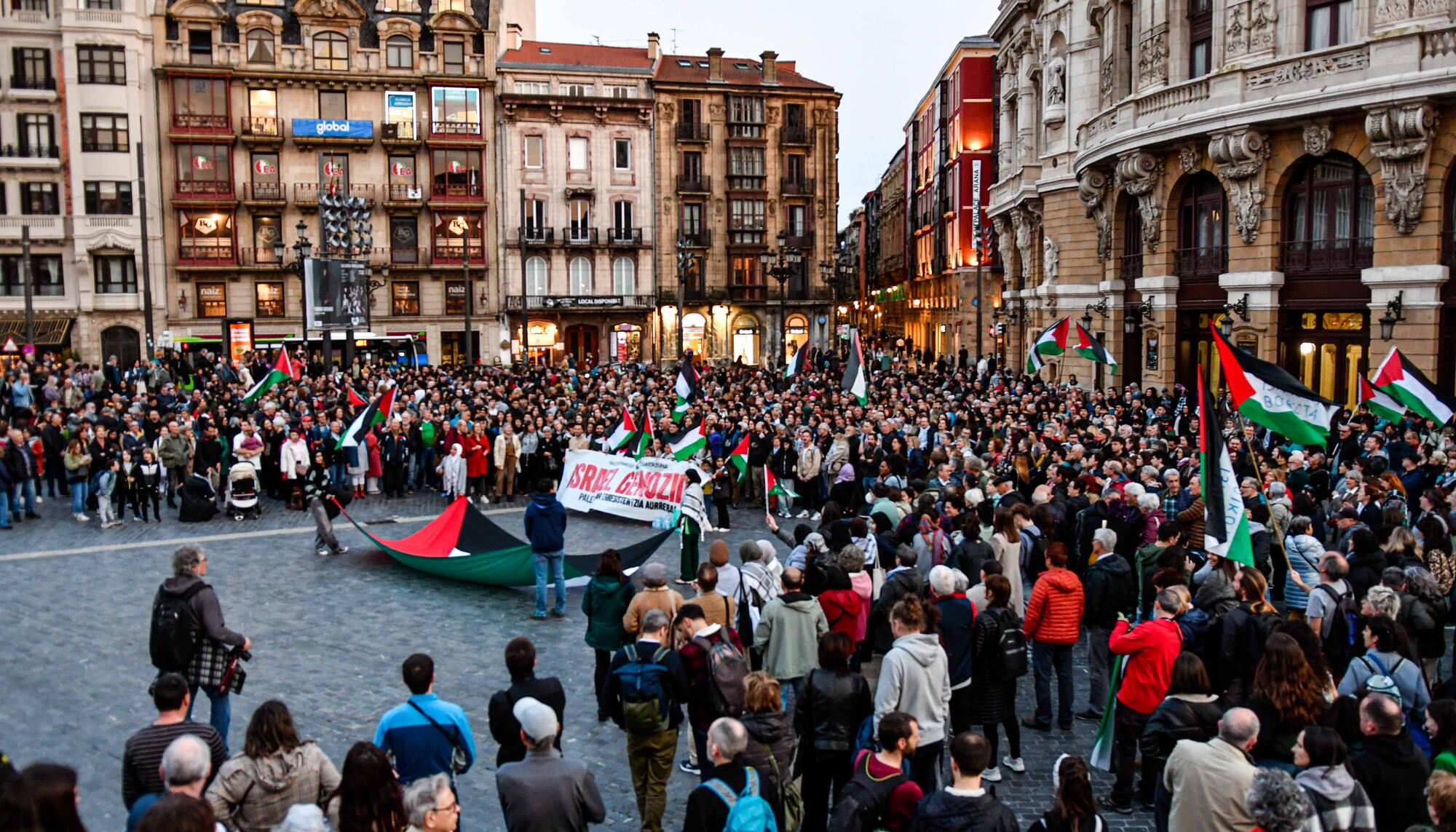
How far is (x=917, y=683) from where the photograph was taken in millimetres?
7559

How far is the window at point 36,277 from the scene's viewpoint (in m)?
49.8

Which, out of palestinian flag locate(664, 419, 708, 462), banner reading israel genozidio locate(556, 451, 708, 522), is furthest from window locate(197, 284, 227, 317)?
palestinian flag locate(664, 419, 708, 462)

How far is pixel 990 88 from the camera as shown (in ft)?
187

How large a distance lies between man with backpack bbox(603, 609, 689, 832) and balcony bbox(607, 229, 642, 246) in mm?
53349

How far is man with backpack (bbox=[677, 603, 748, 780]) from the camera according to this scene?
25.2ft

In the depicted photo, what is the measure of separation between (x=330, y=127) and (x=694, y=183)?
1910 centimetres

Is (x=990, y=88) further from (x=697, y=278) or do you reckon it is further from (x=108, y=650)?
(x=108, y=650)

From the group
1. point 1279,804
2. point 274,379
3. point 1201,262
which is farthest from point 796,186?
point 1279,804

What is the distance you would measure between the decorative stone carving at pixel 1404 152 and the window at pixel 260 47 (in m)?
48.1

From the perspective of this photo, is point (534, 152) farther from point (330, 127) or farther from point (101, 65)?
→ point (101, 65)

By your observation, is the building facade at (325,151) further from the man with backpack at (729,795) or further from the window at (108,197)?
the man with backpack at (729,795)

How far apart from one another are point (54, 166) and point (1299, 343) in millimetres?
50283

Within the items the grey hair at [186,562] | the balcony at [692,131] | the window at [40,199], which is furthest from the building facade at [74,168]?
the grey hair at [186,562]

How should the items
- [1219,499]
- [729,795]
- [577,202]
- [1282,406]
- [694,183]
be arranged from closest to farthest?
1. [729,795]
2. [1219,499]
3. [1282,406]
4. [577,202]
5. [694,183]
